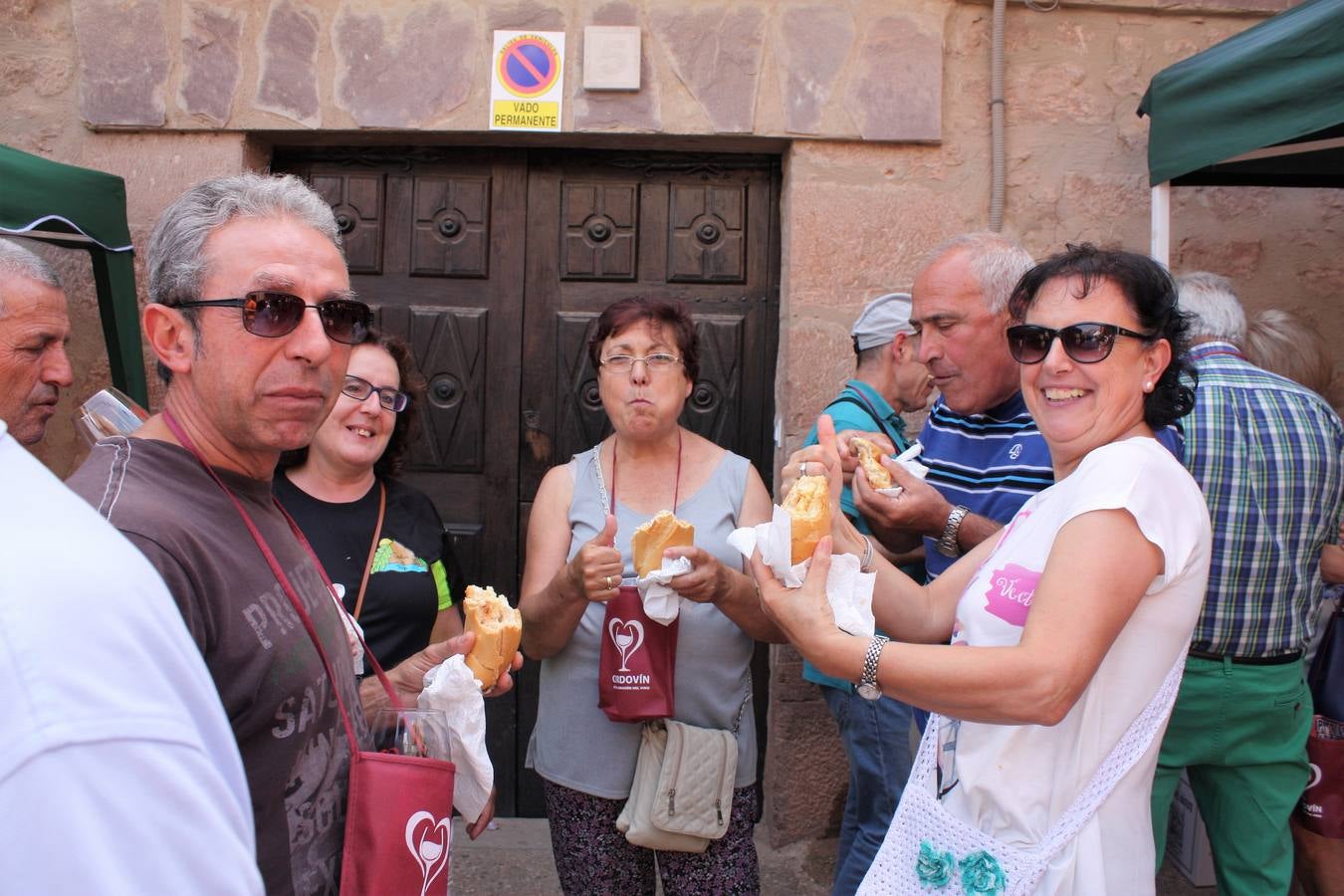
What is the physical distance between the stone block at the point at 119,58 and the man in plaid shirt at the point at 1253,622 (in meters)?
3.66

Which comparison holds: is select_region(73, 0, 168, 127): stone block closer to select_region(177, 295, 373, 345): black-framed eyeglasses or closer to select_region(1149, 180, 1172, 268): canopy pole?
select_region(177, 295, 373, 345): black-framed eyeglasses

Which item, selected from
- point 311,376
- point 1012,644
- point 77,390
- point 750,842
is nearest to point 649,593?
point 750,842

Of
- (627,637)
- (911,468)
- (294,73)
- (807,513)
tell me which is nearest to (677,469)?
(627,637)

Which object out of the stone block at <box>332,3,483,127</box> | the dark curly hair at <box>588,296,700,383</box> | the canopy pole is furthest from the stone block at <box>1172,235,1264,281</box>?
the stone block at <box>332,3,483,127</box>

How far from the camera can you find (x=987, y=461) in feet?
8.16

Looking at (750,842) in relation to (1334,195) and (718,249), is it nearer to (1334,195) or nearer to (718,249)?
(718,249)

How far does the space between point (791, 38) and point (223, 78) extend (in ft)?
6.81

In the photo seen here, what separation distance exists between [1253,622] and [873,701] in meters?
1.05

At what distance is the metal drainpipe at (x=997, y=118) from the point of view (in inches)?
141

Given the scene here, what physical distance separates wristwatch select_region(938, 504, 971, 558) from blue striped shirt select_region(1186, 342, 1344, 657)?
32.1 inches

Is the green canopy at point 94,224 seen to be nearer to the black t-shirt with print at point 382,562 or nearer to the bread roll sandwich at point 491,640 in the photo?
the black t-shirt with print at point 382,562

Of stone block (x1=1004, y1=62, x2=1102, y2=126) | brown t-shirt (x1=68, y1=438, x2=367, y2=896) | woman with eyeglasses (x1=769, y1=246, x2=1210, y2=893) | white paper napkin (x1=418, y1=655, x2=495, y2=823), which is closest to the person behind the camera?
brown t-shirt (x1=68, y1=438, x2=367, y2=896)

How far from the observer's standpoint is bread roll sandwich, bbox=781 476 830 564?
178 cm

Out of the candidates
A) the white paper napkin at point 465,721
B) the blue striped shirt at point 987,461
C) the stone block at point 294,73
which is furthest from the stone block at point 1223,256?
the stone block at point 294,73
